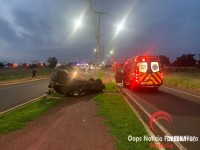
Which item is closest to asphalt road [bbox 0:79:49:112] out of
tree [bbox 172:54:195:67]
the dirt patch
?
the dirt patch

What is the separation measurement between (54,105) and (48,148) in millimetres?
9482

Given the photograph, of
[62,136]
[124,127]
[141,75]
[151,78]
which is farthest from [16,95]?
[62,136]

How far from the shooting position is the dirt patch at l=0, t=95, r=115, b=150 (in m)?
8.01

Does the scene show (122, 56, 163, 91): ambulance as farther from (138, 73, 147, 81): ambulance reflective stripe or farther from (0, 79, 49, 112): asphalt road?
(0, 79, 49, 112): asphalt road

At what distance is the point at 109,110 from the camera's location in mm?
13844

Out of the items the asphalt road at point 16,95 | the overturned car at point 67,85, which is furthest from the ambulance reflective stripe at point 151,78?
the asphalt road at point 16,95

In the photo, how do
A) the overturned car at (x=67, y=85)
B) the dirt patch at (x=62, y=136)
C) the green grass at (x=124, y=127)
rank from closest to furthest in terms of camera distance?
the green grass at (x=124, y=127)
the dirt patch at (x=62, y=136)
the overturned car at (x=67, y=85)

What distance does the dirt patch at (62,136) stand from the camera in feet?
26.3

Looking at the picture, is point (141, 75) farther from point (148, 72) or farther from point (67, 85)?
point (67, 85)

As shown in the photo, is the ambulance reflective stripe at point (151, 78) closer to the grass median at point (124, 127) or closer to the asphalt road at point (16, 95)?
the asphalt road at point (16, 95)

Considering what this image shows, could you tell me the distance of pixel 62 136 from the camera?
9.04m

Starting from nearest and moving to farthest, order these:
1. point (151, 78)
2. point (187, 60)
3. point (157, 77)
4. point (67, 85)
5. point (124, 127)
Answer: point (124, 127) → point (67, 85) → point (151, 78) → point (157, 77) → point (187, 60)

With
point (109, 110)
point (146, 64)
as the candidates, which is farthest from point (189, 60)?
point (109, 110)

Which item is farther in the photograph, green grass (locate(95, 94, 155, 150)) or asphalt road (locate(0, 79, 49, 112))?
asphalt road (locate(0, 79, 49, 112))
